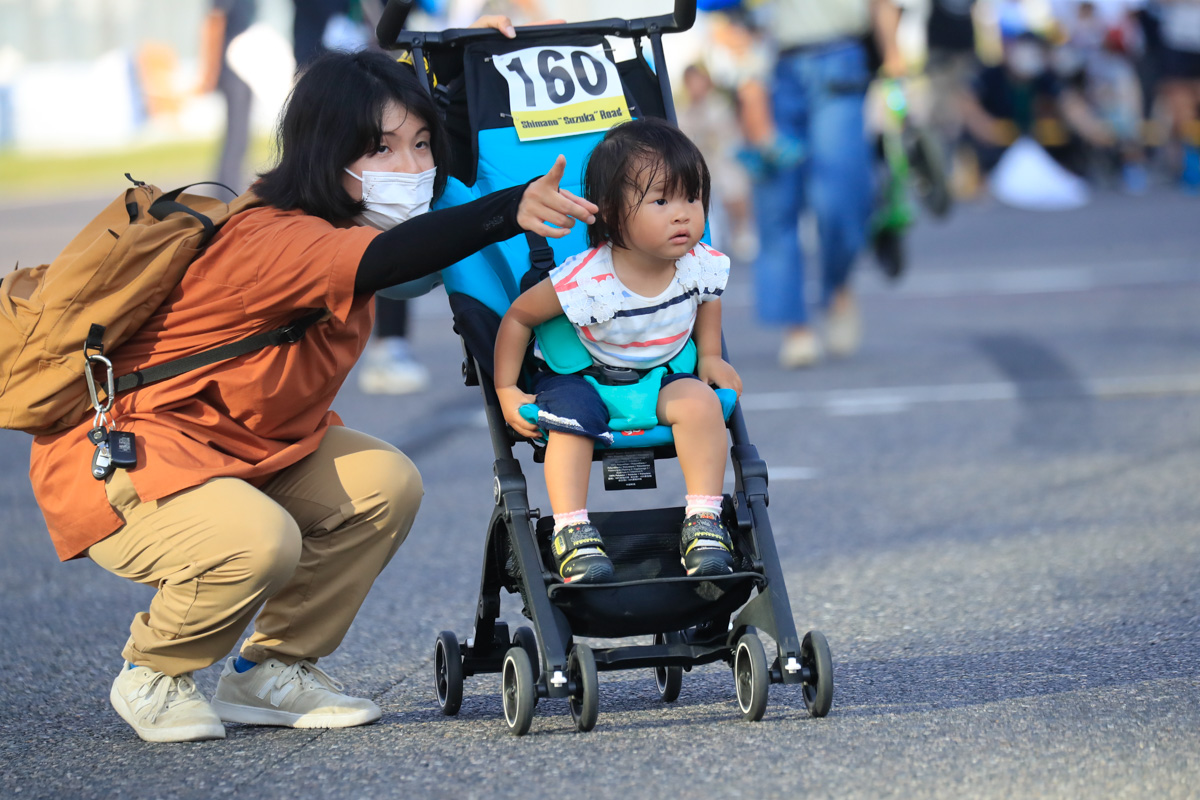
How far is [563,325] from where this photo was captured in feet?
11.3

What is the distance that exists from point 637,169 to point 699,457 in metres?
0.62

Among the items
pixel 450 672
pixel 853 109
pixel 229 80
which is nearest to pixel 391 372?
pixel 229 80

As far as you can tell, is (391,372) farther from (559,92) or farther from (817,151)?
(559,92)

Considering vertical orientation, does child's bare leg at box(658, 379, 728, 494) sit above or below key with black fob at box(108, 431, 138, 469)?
below

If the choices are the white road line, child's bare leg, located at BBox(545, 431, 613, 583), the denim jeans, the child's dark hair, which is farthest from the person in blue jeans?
child's bare leg, located at BBox(545, 431, 613, 583)

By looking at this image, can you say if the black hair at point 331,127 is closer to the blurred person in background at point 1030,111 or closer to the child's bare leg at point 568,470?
the child's bare leg at point 568,470

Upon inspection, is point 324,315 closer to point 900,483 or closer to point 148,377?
point 148,377

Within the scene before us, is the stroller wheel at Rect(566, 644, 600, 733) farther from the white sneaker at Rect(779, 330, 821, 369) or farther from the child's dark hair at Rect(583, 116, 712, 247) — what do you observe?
the white sneaker at Rect(779, 330, 821, 369)

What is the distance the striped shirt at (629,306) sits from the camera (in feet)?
11.0

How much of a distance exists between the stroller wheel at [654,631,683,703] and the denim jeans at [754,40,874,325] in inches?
201

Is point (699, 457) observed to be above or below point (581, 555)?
above

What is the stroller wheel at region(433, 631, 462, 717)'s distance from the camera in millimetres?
3471

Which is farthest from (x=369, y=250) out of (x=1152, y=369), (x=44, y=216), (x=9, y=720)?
(x=44, y=216)

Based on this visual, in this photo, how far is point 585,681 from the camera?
3.10 metres
